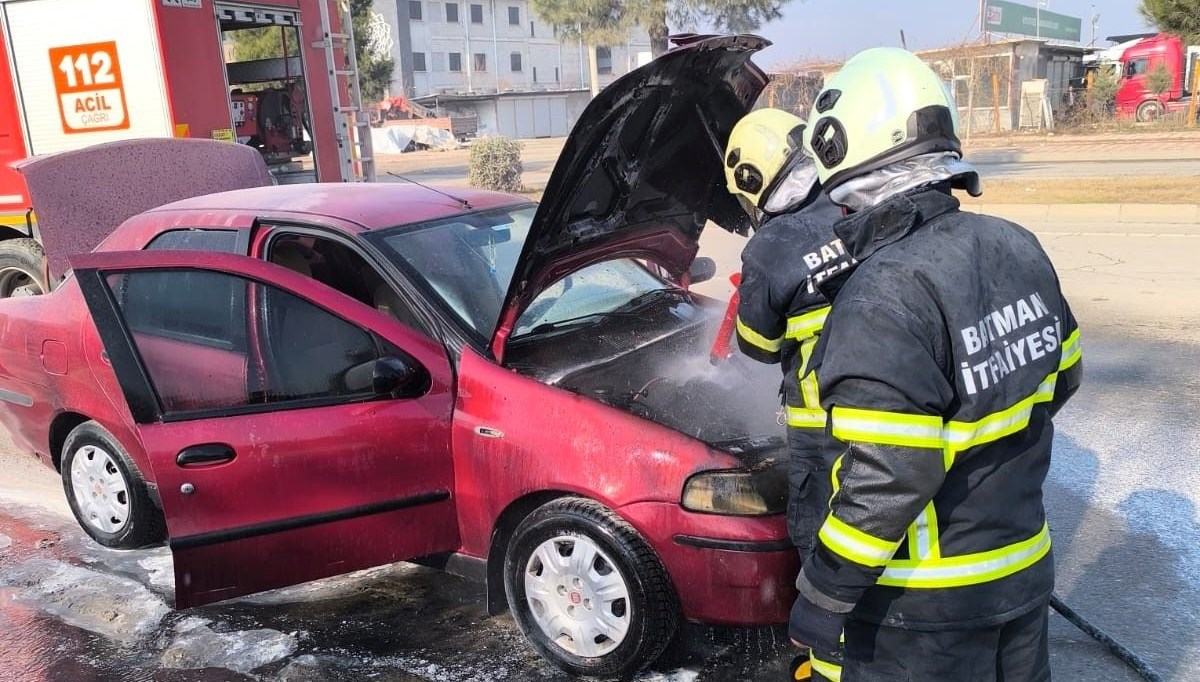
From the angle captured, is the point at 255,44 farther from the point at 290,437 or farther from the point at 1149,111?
the point at 1149,111

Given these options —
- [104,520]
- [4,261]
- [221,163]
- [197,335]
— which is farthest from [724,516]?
[4,261]

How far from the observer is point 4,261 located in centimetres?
798

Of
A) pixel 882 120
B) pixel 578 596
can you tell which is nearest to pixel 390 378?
pixel 578 596

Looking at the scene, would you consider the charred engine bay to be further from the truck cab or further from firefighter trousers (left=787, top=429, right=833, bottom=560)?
the truck cab

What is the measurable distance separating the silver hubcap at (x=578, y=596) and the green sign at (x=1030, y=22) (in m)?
32.5

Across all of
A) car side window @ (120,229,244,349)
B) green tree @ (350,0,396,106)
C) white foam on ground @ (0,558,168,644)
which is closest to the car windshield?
car side window @ (120,229,244,349)

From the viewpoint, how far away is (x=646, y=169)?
3594 mm

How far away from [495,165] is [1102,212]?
914 cm

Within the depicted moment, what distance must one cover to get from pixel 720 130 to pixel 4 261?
22.9ft

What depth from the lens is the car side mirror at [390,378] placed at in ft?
10.4

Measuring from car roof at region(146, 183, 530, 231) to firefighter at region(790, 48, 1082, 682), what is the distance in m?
2.22

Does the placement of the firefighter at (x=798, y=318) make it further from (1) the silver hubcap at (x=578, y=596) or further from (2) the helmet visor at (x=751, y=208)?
(1) the silver hubcap at (x=578, y=596)

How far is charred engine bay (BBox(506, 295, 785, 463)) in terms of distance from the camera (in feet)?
10.1

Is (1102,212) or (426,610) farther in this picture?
(1102,212)
